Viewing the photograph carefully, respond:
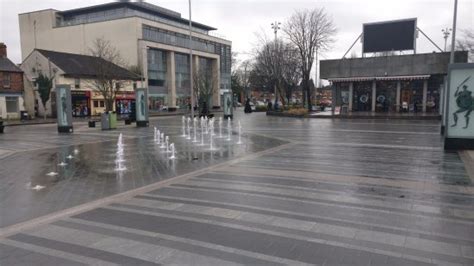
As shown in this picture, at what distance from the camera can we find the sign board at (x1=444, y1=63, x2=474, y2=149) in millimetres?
12039

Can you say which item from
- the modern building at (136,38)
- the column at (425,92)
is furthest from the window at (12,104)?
the column at (425,92)

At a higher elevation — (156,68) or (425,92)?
(156,68)

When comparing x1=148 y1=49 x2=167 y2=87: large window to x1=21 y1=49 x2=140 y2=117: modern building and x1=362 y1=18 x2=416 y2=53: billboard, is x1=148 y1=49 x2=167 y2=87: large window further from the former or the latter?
x1=362 y1=18 x2=416 y2=53: billboard

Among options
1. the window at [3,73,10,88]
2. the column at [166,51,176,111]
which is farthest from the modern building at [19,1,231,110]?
the window at [3,73,10,88]

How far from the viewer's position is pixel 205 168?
32.7 ft

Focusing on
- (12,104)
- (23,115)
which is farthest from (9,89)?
(23,115)

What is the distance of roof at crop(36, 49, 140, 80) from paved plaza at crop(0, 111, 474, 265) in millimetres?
36263

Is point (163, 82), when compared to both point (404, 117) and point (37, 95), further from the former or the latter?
point (404, 117)

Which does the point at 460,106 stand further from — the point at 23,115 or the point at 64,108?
the point at 23,115

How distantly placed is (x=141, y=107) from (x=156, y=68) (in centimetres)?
3886

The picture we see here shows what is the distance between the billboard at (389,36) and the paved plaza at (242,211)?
2745 cm

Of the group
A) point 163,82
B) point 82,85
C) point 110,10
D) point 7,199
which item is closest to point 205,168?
point 7,199

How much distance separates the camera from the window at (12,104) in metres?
40.8

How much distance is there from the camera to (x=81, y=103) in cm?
4616
